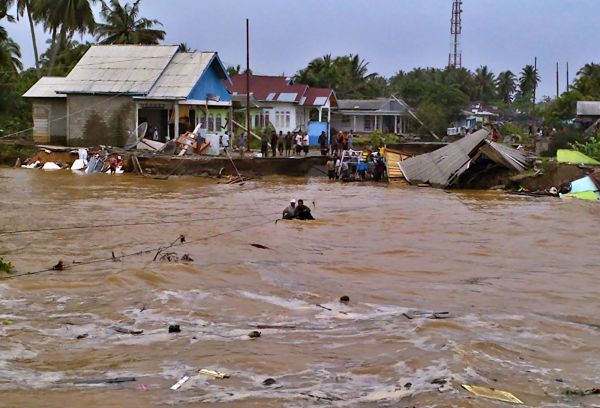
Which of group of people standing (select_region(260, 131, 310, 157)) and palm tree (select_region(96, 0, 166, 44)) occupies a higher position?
palm tree (select_region(96, 0, 166, 44))

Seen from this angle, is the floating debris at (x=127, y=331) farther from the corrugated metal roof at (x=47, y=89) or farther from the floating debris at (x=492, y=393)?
the corrugated metal roof at (x=47, y=89)

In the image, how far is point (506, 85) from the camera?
95.6 m

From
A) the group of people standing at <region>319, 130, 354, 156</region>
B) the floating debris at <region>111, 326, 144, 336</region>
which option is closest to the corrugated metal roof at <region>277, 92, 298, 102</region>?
the group of people standing at <region>319, 130, 354, 156</region>

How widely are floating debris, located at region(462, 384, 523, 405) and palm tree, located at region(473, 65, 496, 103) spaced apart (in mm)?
87710

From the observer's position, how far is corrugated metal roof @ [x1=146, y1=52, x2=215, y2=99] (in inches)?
1427

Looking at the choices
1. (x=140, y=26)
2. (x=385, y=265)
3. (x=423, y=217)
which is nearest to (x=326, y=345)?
(x=385, y=265)

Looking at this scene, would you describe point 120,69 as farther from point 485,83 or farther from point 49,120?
point 485,83

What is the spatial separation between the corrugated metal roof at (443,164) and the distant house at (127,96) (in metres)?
10.5

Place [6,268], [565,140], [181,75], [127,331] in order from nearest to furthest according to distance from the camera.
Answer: [127,331], [6,268], [565,140], [181,75]

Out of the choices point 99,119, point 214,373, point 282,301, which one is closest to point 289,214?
point 282,301

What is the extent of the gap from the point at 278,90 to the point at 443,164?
67.3ft

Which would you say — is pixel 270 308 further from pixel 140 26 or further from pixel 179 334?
Result: pixel 140 26

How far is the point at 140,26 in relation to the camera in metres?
50.3

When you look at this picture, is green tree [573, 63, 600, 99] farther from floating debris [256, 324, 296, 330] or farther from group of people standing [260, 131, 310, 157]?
floating debris [256, 324, 296, 330]
